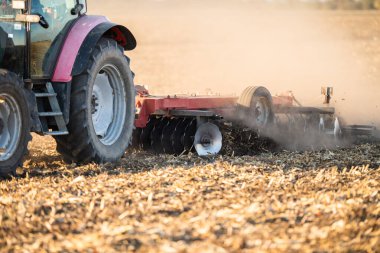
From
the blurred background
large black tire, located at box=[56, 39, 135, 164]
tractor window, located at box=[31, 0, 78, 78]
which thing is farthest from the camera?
the blurred background

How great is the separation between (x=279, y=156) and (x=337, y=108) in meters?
3.67

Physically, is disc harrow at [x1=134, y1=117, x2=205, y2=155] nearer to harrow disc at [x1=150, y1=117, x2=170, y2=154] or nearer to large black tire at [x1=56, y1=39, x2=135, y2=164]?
harrow disc at [x1=150, y1=117, x2=170, y2=154]

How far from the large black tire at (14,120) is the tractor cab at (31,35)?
42cm

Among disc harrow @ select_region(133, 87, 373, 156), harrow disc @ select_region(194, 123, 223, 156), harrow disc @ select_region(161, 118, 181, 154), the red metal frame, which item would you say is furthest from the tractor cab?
harrow disc @ select_region(194, 123, 223, 156)

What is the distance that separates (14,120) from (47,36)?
41.9 inches

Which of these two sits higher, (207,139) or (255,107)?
(255,107)

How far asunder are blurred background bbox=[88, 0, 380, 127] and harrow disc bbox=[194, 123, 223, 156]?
8.38 ft

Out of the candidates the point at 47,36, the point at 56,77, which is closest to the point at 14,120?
the point at 56,77

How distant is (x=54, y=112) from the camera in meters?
7.71

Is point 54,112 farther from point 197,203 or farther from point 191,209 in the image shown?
point 191,209

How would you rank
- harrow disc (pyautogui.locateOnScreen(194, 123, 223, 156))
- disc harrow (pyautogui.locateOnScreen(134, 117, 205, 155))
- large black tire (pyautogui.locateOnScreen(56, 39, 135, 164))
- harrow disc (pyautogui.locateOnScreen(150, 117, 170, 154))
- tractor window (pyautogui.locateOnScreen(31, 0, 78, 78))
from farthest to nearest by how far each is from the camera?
harrow disc (pyautogui.locateOnScreen(150, 117, 170, 154)), disc harrow (pyautogui.locateOnScreen(134, 117, 205, 155)), harrow disc (pyautogui.locateOnScreen(194, 123, 223, 156)), large black tire (pyautogui.locateOnScreen(56, 39, 135, 164)), tractor window (pyautogui.locateOnScreen(31, 0, 78, 78))

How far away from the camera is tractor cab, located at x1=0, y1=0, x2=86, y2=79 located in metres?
7.60

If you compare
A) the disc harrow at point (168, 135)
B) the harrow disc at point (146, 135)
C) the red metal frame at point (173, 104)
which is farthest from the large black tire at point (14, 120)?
the harrow disc at point (146, 135)

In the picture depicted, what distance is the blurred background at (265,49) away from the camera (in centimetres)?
1809
